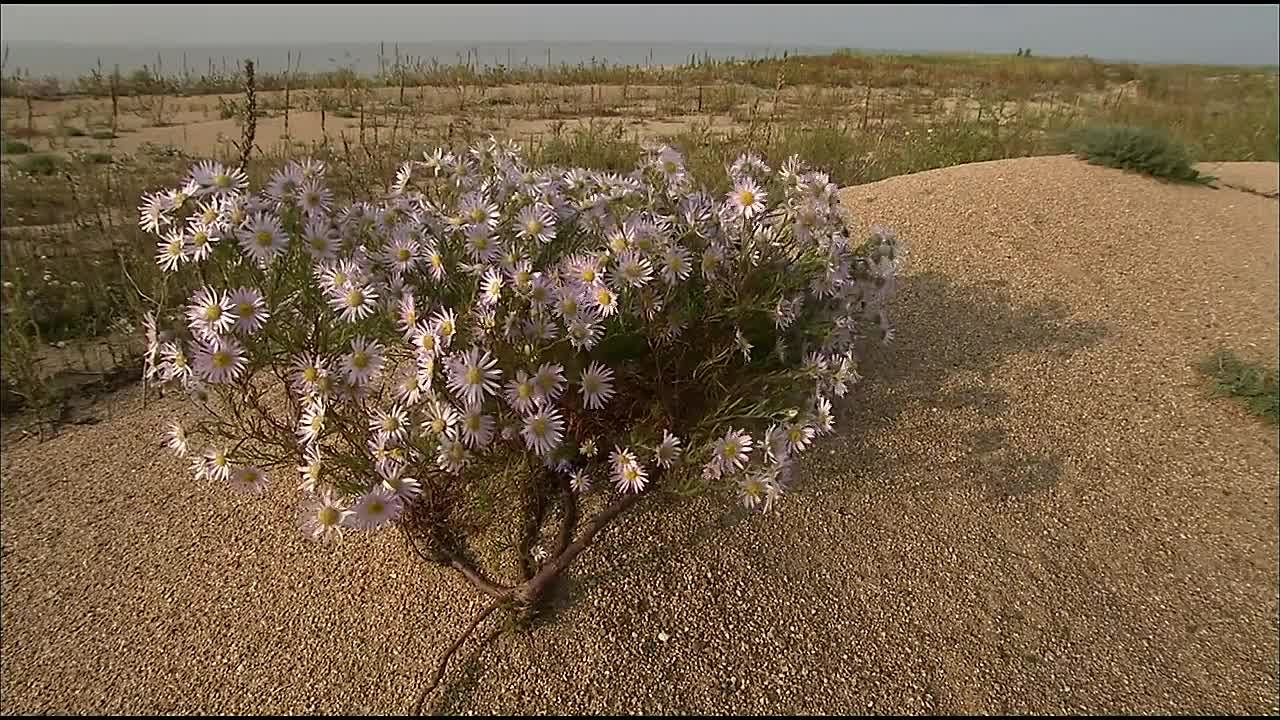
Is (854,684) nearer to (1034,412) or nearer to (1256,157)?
(1034,412)

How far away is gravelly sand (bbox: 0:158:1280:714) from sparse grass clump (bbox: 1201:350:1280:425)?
0.25ft

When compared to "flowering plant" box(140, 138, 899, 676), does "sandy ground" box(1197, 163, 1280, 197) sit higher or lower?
higher

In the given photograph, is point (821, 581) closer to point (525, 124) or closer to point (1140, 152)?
point (1140, 152)

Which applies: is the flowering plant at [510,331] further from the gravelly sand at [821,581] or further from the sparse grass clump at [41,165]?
the sparse grass clump at [41,165]

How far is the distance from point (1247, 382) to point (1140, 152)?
2.10 m

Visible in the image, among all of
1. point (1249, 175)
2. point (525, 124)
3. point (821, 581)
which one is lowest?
point (821, 581)

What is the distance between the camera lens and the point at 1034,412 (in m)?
2.75

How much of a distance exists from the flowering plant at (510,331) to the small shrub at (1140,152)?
3.19 meters

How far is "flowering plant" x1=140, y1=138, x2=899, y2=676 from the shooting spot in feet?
5.46

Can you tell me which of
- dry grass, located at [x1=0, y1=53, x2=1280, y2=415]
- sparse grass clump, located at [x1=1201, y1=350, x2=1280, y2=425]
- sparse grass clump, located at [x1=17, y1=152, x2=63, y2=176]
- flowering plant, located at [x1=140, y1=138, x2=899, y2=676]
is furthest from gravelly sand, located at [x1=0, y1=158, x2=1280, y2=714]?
sparse grass clump, located at [x1=17, y1=152, x2=63, y2=176]

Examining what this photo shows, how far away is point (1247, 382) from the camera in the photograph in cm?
290

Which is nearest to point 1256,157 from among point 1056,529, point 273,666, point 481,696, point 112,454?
point 1056,529

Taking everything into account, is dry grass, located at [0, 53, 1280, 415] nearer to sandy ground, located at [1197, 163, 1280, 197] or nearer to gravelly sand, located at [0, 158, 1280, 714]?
sandy ground, located at [1197, 163, 1280, 197]

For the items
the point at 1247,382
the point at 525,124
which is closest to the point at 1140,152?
the point at 1247,382
